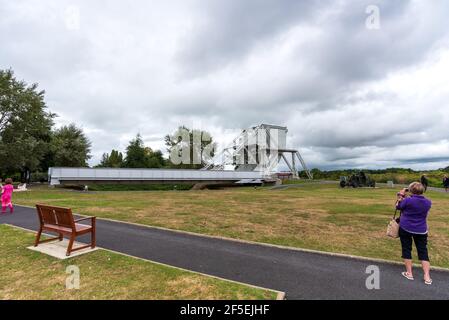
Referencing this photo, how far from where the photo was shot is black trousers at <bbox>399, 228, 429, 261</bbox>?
4.63 m

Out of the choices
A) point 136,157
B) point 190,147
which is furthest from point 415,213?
point 190,147

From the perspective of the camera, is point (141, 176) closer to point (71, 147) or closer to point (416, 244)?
point (71, 147)

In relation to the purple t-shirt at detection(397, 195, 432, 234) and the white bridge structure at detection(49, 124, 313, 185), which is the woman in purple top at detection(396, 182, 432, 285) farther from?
the white bridge structure at detection(49, 124, 313, 185)

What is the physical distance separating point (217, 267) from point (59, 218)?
3.91 m

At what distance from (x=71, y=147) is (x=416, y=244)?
49.8m

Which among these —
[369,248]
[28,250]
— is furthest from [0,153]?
[369,248]

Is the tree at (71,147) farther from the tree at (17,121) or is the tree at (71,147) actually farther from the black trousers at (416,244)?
the black trousers at (416,244)

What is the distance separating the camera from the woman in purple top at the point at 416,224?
4590 mm

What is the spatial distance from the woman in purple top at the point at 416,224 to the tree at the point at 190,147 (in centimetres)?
5513

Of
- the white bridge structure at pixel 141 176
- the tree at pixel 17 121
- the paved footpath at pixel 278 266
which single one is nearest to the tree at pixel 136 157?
the white bridge structure at pixel 141 176

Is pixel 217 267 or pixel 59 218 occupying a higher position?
pixel 59 218

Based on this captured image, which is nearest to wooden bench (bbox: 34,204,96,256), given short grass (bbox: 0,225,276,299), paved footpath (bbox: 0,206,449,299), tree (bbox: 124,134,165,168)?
short grass (bbox: 0,225,276,299)
